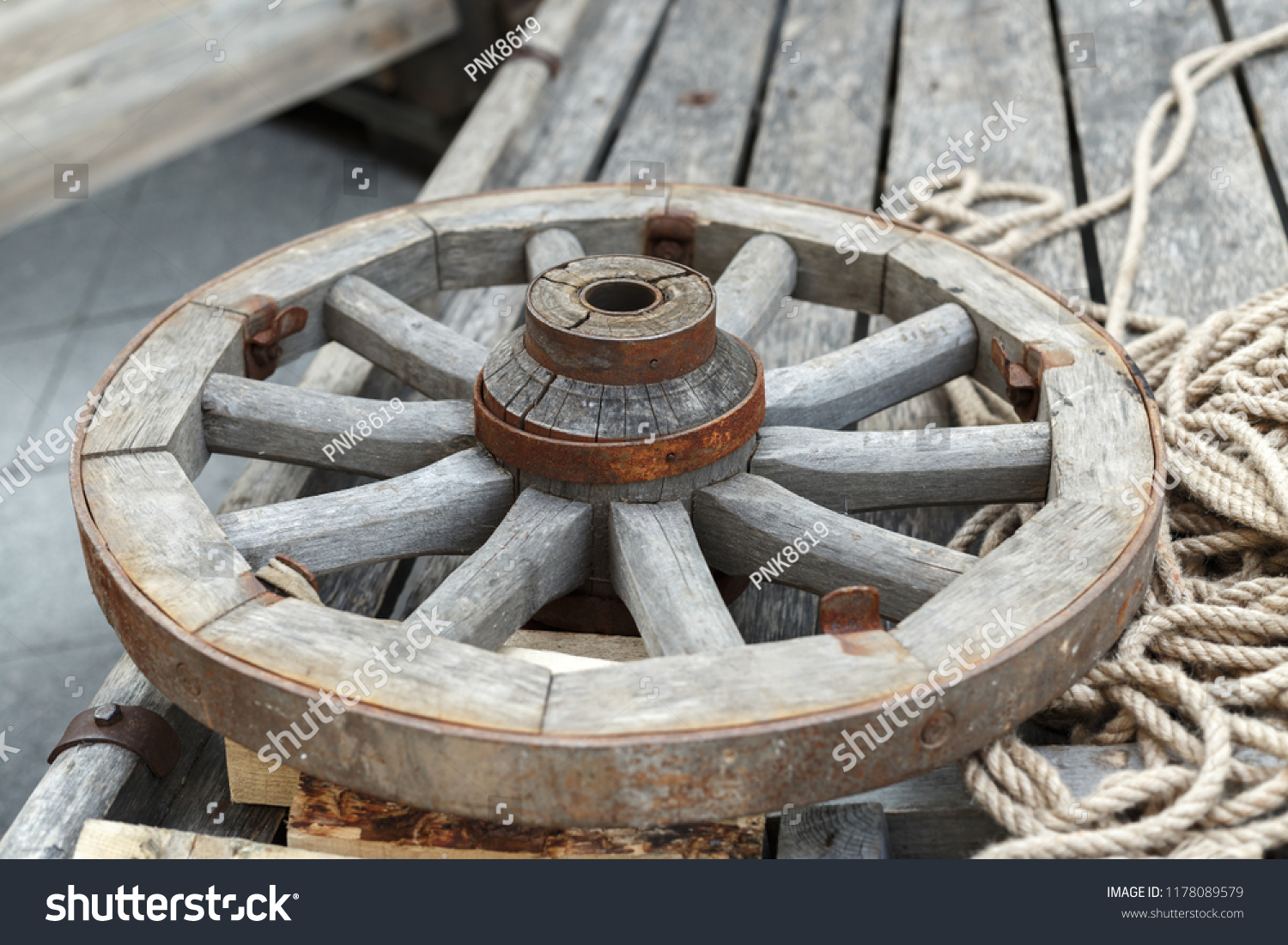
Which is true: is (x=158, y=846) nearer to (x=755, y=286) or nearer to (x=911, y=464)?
(x=911, y=464)

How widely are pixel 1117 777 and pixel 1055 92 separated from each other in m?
2.02

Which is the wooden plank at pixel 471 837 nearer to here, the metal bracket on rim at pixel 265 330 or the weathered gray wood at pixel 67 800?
the weathered gray wood at pixel 67 800

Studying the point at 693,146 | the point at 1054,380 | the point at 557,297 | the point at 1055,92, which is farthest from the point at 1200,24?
the point at 557,297

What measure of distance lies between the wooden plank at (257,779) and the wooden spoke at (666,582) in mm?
412

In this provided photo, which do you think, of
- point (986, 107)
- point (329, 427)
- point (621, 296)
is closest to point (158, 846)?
point (329, 427)

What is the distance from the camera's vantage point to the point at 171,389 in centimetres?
150

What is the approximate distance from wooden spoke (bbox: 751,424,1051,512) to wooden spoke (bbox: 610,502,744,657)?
17 centimetres

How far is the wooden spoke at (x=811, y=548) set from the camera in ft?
4.40

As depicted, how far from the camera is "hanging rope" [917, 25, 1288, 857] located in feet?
3.84

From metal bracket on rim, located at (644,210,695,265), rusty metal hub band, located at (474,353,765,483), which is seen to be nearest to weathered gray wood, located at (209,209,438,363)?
metal bracket on rim, located at (644,210,695,265)

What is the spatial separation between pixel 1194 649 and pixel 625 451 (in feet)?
2.22

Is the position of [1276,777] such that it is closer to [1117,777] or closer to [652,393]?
[1117,777]

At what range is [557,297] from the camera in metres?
1.42
